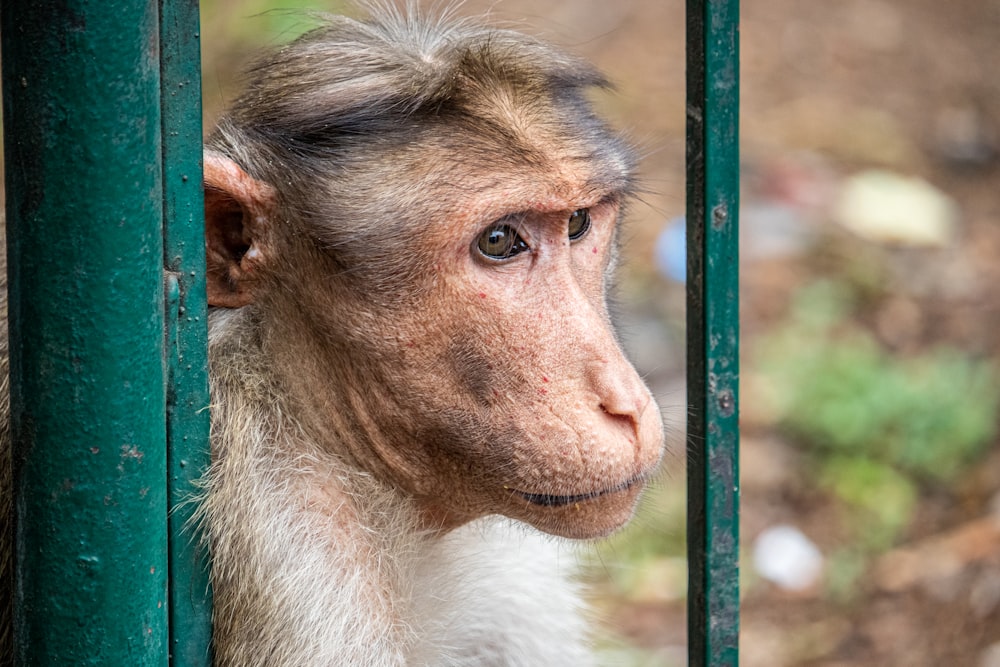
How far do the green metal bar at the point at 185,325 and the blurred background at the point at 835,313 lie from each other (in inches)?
43.7

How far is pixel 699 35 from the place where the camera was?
1.94 metres

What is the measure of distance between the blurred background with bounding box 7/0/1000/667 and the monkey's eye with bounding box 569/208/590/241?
1.48 ft

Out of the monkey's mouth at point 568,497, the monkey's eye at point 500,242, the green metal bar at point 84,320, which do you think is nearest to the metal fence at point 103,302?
the green metal bar at point 84,320

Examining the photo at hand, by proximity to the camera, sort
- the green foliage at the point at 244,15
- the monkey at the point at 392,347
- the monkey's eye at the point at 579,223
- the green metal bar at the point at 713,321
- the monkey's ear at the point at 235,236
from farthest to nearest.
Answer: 1. the green foliage at the point at 244,15
2. the monkey's eye at the point at 579,223
3. the monkey's ear at the point at 235,236
4. the monkey at the point at 392,347
5. the green metal bar at the point at 713,321

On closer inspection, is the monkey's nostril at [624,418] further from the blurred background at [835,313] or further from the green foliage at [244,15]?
the green foliage at [244,15]

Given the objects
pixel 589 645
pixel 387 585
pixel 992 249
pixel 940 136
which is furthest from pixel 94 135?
pixel 940 136

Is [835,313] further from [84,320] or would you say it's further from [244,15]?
[84,320]

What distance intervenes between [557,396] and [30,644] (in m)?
0.96

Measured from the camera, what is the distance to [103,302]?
1.68 meters

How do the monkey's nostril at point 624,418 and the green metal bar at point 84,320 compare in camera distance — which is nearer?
the green metal bar at point 84,320

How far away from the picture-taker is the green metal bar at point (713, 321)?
1.95 meters

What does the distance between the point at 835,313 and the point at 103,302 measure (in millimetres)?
5192

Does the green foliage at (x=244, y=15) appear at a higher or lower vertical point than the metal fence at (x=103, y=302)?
higher

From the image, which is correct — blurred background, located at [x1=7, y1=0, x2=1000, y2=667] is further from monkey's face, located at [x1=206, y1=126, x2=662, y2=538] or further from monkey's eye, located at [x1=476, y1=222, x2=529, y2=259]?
monkey's eye, located at [x1=476, y1=222, x2=529, y2=259]
